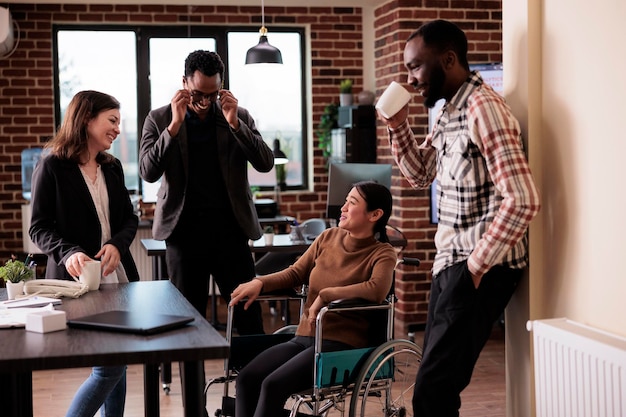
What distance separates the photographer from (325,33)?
24.3 feet

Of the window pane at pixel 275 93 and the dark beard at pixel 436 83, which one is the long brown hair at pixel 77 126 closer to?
the dark beard at pixel 436 83

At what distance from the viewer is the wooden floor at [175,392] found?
427 cm

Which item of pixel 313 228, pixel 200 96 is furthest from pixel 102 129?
pixel 313 228

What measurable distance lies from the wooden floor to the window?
2.58 metres

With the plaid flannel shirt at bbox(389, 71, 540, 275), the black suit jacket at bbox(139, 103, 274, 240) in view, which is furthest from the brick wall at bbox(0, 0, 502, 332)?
the plaid flannel shirt at bbox(389, 71, 540, 275)

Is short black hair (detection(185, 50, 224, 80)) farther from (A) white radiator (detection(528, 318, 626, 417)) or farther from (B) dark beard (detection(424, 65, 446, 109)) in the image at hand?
(A) white radiator (detection(528, 318, 626, 417))

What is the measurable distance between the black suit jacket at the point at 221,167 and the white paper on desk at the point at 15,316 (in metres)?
1.12

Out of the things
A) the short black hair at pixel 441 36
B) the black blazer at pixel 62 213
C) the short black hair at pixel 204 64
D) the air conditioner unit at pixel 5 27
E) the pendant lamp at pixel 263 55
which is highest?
the air conditioner unit at pixel 5 27

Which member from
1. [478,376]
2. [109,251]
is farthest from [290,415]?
[478,376]

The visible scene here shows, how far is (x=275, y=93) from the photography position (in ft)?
24.9

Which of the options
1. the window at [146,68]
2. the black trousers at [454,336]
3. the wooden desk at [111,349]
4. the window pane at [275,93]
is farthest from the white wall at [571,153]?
the window pane at [275,93]

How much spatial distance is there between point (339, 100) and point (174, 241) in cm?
401

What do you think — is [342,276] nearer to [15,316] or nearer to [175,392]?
[15,316]

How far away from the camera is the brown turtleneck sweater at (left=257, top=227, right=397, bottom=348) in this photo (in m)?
3.15
